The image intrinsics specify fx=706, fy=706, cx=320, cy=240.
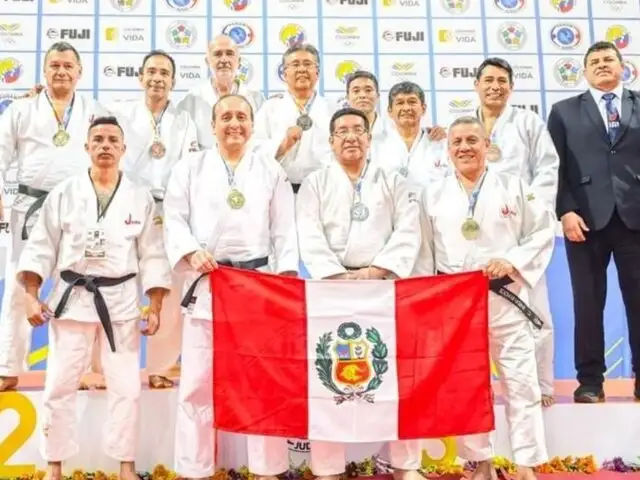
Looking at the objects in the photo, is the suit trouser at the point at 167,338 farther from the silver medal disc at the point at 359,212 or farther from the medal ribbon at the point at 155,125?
the silver medal disc at the point at 359,212

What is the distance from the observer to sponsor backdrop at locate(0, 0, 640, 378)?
247 inches

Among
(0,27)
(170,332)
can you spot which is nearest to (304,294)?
(170,332)

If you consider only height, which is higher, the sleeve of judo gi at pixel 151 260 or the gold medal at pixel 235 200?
the gold medal at pixel 235 200

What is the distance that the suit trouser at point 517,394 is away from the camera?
346 cm

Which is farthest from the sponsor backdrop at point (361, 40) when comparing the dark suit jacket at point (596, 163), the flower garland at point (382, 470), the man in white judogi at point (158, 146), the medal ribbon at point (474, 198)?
the medal ribbon at point (474, 198)

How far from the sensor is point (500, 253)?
11.9 feet

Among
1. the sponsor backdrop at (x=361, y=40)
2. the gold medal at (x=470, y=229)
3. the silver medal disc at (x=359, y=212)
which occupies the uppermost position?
the sponsor backdrop at (x=361, y=40)

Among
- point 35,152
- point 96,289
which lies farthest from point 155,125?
point 96,289

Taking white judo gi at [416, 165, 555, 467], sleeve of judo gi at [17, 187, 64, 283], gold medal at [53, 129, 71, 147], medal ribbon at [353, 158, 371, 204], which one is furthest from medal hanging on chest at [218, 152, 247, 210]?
gold medal at [53, 129, 71, 147]

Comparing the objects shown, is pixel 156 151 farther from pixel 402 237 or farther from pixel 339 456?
pixel 339 456

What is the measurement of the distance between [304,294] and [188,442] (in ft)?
2.98

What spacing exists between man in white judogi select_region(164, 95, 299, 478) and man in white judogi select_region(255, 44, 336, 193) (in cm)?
69

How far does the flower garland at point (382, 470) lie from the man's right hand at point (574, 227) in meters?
1.25

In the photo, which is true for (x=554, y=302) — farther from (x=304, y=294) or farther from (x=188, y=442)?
(x=188, y=442)
